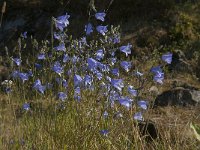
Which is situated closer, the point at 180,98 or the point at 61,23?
the point at 61,23

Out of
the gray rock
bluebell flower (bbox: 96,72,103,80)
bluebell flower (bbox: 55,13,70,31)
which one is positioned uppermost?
bluebell flower (bbox: 55,13,70,31)

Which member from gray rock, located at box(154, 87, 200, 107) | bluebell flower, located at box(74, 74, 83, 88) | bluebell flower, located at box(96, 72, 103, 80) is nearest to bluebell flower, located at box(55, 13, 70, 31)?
bluebell flower, located at box(74, 74, 83, 88)

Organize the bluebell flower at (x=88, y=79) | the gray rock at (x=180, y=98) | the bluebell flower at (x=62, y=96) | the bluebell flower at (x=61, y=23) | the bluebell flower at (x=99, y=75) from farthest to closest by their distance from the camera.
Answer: the gray rock at (x=180, y=98) → the bluebell flower at (x=62, y=96) → the bluebell flower at (x=99, y=75) → the bluebell flower at (x=88, y=79) → the bluebell flower at (x=61, y=23)

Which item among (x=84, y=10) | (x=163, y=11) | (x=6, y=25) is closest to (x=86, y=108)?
(x=163, y=11)

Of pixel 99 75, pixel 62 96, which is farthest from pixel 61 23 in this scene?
pixel 62 96

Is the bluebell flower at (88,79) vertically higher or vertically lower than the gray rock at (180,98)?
higher

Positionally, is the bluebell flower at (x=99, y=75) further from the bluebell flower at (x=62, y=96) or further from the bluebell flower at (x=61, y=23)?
the bluebell flower at (x=61, y=23)

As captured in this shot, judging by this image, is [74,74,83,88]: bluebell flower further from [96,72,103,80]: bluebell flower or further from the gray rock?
the gray rock

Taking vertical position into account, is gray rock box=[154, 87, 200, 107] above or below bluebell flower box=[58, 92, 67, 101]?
below

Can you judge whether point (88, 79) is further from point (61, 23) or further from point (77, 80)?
point (61, 23)

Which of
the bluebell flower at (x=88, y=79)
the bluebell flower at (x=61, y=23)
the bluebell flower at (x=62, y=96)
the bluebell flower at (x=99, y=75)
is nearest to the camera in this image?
the bluebell flower at (x=61, y=23)

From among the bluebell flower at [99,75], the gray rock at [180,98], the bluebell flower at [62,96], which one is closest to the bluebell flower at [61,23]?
the bluebell flower at [99,75]

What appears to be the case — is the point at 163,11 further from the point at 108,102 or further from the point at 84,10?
the point at 108,102

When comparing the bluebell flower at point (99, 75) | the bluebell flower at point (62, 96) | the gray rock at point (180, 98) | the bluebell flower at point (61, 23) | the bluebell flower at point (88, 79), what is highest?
the bluebell flower at point (61, 23)
